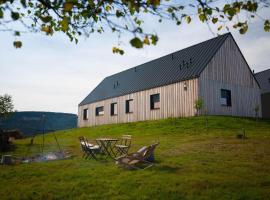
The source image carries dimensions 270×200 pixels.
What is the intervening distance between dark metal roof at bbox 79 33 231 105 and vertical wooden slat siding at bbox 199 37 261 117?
737 mm

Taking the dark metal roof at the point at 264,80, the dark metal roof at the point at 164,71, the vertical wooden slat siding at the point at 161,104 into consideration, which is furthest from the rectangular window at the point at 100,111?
the dark metal roof at the point at 264,80

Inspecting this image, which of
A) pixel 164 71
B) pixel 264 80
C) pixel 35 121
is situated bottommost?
pixel 35 121

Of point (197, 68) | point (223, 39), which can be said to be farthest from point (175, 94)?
point (223, 39)

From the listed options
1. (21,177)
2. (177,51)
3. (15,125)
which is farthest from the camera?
(15,125)

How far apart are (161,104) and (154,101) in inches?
50.6

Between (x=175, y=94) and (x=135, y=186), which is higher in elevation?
(x=175, y=94)

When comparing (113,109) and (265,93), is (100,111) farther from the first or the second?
(265,93)

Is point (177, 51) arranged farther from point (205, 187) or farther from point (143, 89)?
point (205, 187)

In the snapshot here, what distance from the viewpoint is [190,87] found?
21.0 meters

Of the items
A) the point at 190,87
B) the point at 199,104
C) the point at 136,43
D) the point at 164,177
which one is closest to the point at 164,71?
the point at 190,87

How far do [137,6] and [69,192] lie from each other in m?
4.32

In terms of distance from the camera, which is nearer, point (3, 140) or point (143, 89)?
point (3, 140)

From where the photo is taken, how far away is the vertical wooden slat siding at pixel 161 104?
69.0 ft

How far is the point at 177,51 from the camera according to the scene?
27406 millimetres
